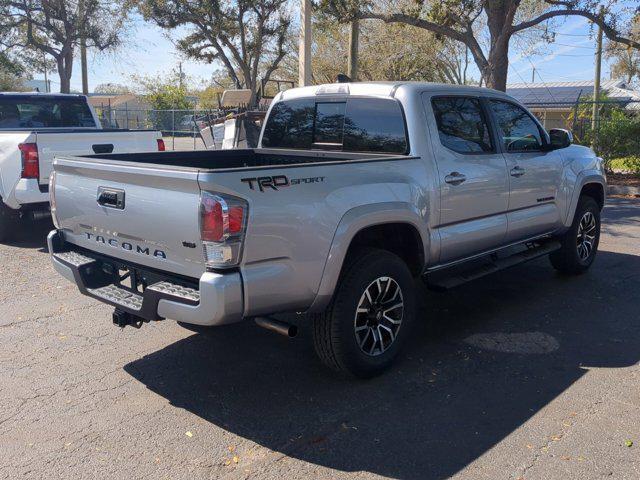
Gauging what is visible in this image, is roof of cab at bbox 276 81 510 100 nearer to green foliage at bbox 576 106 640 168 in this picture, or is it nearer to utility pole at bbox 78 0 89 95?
green foliage at bbox 576 106 640 168

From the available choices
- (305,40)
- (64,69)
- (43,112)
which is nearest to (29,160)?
(43,112)

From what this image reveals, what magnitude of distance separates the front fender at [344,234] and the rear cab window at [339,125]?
763mm

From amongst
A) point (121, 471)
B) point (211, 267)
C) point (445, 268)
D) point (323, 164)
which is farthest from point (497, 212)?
point (121, 471)

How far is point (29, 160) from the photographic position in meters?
7.84

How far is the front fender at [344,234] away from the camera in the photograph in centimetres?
390

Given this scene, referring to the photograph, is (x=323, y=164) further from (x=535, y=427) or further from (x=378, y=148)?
(x=535, y=427)

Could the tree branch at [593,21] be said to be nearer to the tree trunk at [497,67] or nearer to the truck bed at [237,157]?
the tree trunk at [497,67]

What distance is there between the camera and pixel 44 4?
2131 cm

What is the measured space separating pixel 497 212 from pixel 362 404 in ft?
7.65

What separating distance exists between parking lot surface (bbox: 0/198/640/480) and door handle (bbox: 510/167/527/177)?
1.26 m

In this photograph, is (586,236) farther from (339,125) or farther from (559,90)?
(559,90)

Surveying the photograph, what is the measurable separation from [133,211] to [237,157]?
2.02m

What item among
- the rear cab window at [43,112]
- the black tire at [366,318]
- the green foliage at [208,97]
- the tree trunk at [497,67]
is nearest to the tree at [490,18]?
the tree trunk at [497,67]

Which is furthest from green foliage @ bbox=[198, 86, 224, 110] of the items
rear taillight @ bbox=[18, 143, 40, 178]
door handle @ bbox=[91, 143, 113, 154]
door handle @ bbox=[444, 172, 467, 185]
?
door handle @ bbox=[444, 172, 467, 185]
